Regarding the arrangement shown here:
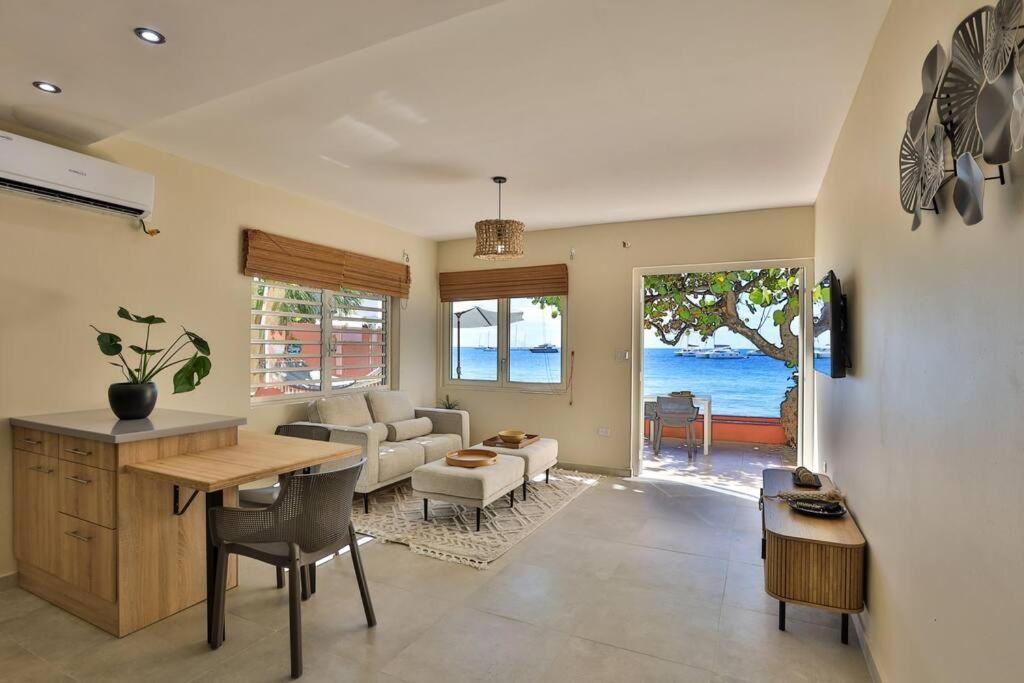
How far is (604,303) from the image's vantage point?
5590 millimetres

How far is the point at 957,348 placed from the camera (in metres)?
1.29

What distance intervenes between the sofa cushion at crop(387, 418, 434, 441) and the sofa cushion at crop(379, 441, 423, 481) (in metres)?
0.17

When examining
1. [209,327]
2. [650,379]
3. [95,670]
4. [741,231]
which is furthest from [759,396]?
[95,670]

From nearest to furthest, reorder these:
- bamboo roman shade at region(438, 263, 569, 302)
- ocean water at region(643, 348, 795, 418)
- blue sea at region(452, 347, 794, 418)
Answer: bamboo roman shade at region(438, 263, 569, 302)
blue sea at region(452, 347, 794, 418)
ocean water at region(643, 348, 795, 418)

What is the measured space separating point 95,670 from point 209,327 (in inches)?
92.3

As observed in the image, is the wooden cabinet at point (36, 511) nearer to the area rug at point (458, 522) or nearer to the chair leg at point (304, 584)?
the chair leg at point (304, 584)

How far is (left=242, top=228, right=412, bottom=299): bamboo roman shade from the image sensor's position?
4.19 m

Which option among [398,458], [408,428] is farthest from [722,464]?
[398,458]

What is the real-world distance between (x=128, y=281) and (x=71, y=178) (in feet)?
2.41

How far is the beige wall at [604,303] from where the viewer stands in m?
5.12

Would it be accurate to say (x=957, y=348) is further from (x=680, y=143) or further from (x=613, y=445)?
(x=613, y=445)

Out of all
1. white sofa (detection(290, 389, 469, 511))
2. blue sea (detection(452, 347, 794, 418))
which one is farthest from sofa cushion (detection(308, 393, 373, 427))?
blue sea (detection(452, 347, 794, 418))

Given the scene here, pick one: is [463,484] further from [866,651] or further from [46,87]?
[46,87]

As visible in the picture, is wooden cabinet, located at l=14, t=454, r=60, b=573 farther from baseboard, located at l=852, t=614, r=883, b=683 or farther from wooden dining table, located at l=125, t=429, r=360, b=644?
baseboard, located at l=852, t=614, r=883, b=683
